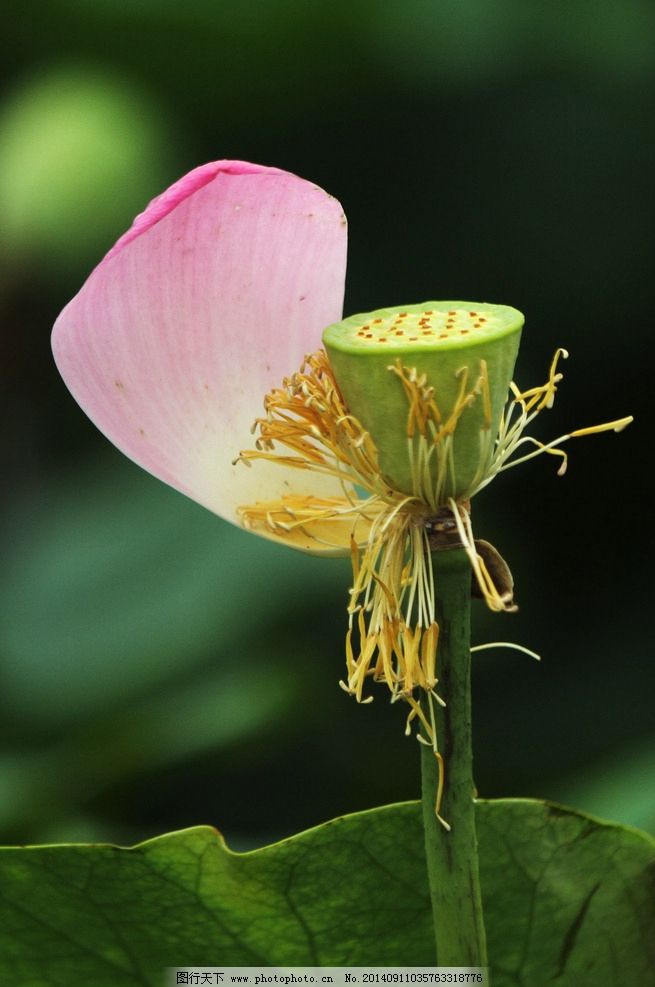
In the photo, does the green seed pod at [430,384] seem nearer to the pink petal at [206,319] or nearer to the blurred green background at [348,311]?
the pink petal at [206,319]

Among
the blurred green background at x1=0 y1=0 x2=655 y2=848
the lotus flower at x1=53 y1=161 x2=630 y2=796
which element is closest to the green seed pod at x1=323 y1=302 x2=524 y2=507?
the lotus flower at x1=53 y1=161 x2=630 y2=796

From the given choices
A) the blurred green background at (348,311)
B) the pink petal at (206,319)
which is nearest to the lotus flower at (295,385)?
the pink petal at (206,319)

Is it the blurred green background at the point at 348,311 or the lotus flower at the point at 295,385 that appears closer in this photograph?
the lotus flower at the point at 295,385

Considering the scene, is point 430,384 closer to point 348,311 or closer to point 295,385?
point 295,385

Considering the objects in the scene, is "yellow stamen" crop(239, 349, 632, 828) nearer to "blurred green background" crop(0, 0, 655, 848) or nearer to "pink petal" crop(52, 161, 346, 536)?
"pink petal" crop(52, 161, 346, 536)

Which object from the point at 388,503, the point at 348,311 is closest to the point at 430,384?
the point at 388,503

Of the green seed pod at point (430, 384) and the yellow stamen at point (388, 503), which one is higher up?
the green seed pod at point (430, 384)
